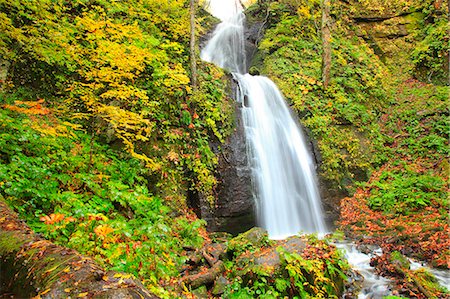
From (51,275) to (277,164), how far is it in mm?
8228

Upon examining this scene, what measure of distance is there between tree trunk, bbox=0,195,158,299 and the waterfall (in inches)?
263

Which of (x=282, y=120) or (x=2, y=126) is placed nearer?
(x=2, y=126)

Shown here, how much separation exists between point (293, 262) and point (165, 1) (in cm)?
797

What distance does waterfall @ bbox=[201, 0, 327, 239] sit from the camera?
28.1 ft

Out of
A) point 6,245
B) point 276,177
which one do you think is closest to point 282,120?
point 276,177

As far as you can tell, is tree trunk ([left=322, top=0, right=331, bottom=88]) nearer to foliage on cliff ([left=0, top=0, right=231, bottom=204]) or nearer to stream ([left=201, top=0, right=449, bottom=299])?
stream ([left=201, top=0, right=449, bottom=299])

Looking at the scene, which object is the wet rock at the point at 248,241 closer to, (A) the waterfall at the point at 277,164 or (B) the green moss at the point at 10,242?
(A) the waterfall at the point at 277,164

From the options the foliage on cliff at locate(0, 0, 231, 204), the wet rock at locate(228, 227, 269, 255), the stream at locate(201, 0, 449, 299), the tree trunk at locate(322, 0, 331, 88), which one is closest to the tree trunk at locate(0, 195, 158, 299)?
the foliage on cliff at locate(0, 0, 231, 204)

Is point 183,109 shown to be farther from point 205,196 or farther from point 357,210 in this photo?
point 357,210

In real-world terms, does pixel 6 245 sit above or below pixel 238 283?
above

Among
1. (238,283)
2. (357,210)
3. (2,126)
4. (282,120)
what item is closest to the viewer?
(2,126)

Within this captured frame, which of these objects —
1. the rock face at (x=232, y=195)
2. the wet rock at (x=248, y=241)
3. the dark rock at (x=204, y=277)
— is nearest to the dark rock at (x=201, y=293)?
the dark rock at (x=204, y=277)

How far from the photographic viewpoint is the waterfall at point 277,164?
8.55m

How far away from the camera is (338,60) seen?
1402cm
